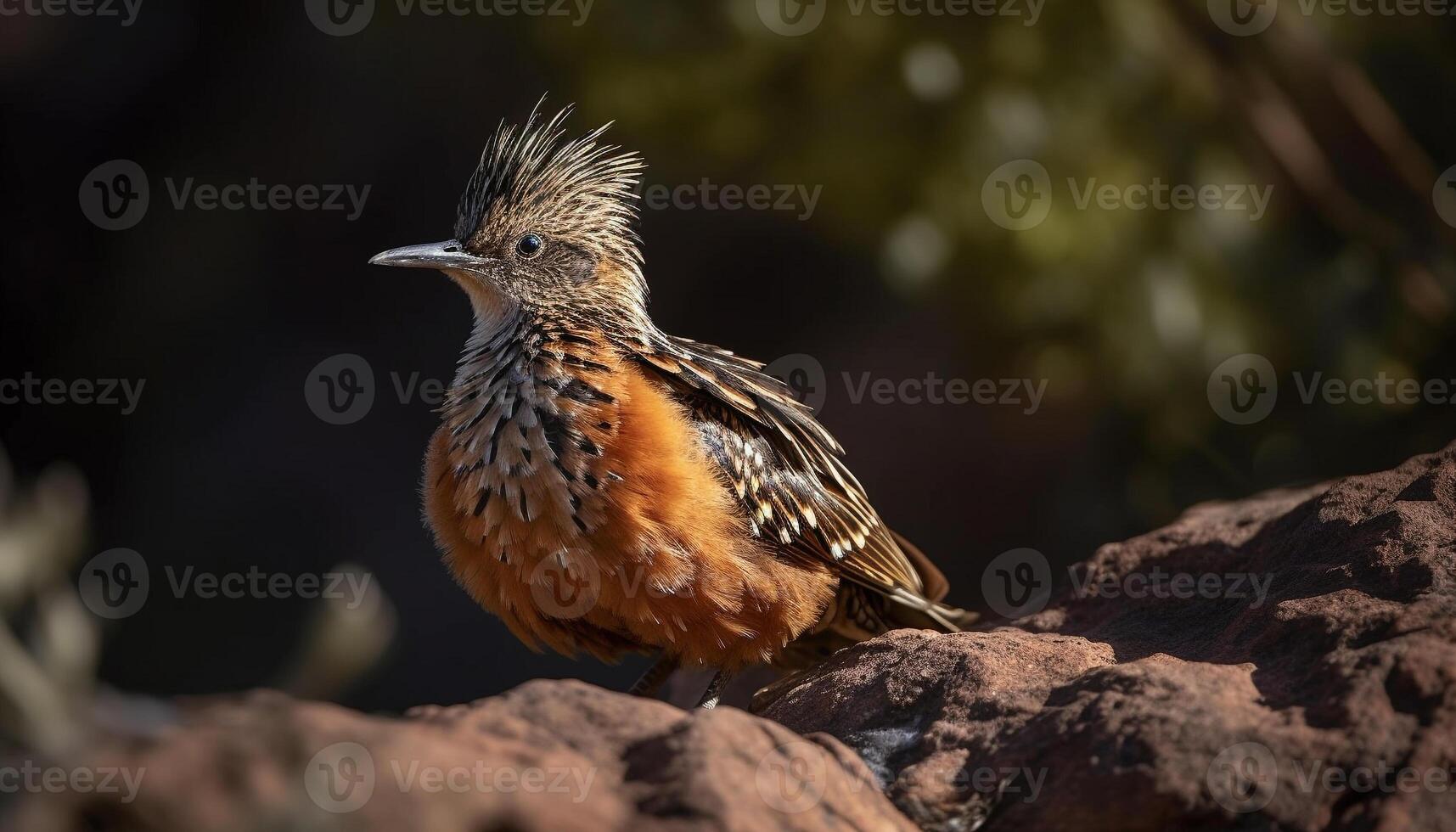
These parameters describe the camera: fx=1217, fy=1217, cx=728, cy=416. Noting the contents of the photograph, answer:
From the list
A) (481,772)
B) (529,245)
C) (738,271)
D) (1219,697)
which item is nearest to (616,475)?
(529,245)

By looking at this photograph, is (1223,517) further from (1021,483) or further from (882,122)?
(1021,483)

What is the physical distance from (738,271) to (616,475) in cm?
462

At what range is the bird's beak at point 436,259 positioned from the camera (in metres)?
4.71

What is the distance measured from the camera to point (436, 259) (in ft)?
15.5

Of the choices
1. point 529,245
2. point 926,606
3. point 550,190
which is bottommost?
point 926,606

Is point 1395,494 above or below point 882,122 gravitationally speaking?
below

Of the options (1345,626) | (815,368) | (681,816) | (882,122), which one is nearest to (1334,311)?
(882,122)

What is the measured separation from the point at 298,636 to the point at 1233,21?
23.0 ft

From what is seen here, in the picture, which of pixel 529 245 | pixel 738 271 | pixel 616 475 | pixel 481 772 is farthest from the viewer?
pixel 738 271

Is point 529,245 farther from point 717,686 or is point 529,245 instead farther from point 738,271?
point 738,271

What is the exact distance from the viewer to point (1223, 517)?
5.03 meters

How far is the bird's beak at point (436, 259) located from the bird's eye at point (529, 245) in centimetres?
12

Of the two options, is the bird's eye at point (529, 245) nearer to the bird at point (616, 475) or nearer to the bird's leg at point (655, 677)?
the bird at point (616, 475)

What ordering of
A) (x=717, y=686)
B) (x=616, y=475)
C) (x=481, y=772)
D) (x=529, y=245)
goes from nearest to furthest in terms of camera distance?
1. (x=481, y=772)
2. (x=616, y=475)
3. (x=717, y=686)
4. (x=529, y=245)
